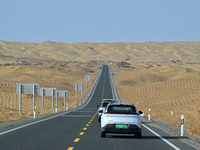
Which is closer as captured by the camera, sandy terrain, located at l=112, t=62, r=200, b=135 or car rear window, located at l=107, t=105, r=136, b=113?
car rear window, located at l=107, t=105, r=136, b=113

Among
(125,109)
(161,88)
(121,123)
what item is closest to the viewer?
(121,123)

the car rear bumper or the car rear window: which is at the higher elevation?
the car rear window

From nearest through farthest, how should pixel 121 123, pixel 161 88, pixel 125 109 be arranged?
pixel 121 123 < pixel 125 109 < pixel 161 88

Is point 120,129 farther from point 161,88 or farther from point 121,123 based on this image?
point 161,88

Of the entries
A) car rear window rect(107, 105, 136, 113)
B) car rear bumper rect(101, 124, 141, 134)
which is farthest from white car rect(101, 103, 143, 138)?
car rear window rect(107, 105, 136, 113)

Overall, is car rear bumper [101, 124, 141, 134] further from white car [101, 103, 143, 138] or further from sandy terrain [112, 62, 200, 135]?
sandy terrain [112, 62, 200, 135]

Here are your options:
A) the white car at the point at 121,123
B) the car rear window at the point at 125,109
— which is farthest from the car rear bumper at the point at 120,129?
the car rear window at the point at 125,109

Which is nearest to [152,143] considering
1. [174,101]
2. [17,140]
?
[17,140]

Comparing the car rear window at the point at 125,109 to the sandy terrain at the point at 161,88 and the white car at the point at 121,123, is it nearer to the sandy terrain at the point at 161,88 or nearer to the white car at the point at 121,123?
the white car at the point at 121,123

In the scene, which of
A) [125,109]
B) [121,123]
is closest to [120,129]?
[121,123]

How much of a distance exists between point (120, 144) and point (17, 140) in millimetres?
3863

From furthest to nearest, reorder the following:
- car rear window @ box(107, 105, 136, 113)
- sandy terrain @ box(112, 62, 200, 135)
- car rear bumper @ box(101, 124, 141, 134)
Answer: sandy terrain @ box(112, 62, 200, 135) → car rear window @ box(107, 105, 136, 113) → car rear bumper @ box(101, 124, 141, 134)

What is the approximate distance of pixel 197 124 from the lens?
20141mm

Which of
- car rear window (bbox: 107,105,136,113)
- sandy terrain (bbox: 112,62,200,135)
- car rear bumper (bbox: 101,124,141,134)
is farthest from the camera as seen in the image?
sandy terrain (bbox: 112,62,200,135)
